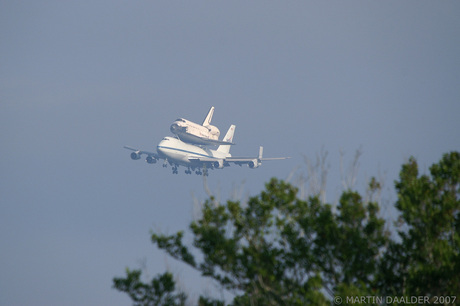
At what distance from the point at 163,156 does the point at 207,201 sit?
245 feet

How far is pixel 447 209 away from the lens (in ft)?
84.6

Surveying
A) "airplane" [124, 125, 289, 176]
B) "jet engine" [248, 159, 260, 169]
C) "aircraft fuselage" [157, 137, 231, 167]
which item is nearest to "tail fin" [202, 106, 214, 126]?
"airplane" [124, 125, 289, 176]

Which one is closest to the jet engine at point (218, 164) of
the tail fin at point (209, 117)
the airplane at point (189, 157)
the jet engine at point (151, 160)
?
the airplane at point (189, 157)

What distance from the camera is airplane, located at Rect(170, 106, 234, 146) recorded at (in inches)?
3967

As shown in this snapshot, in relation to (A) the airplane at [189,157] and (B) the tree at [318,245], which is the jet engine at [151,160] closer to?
(A) the airplane at [189,157]

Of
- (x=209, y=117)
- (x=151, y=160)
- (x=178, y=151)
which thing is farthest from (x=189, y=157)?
(x=209, y=117)

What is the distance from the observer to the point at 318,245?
25.7 meters

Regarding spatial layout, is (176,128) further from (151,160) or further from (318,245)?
(318,245)

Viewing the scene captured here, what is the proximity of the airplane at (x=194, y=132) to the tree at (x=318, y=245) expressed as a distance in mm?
74678

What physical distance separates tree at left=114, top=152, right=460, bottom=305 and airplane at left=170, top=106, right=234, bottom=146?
245ft

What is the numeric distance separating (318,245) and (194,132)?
7737 centimetres

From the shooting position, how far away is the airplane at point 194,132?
331ft

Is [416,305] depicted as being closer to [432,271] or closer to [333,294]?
[432,271]

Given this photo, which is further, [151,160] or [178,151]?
[151,160]
